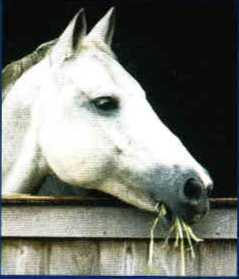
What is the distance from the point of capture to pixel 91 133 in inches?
113

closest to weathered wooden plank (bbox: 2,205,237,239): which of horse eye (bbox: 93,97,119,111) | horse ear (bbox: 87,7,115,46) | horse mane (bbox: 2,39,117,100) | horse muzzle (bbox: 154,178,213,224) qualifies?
horse muzzle (bbox: 154,178,213,224)

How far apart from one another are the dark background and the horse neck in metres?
0.58

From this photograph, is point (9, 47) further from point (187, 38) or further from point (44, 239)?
point (44, 239)

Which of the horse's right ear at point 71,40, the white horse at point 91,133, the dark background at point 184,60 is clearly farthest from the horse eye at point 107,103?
the dark background at point 184,60

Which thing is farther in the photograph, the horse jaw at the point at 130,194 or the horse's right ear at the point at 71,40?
Result: the horse's right ear at the point at 71,40

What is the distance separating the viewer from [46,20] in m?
3.57

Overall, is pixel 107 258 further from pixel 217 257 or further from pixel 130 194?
pixel 217 257

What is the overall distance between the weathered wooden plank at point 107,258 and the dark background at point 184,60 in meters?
0.66

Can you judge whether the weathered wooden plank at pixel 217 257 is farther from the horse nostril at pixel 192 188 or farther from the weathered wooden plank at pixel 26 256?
the weathered wooden plank at pixel 26 256

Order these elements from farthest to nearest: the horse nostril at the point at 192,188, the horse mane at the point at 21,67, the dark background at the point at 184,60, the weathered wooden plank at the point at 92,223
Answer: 1. the dark background at the point at 184,60
2. the horse mane at the point at 21,67
3. the weathered wooden plank at the point at 92,223
4. the horse nostril at the point at 192,188

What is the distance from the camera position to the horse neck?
9.74 feet

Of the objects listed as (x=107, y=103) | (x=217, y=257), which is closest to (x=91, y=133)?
(x=107, y=103)

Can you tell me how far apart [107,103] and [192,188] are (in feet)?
1.11

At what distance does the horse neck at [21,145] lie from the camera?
2969mm
